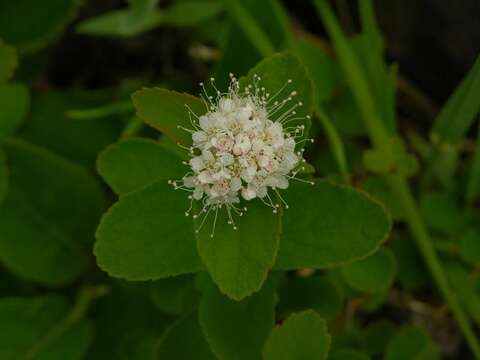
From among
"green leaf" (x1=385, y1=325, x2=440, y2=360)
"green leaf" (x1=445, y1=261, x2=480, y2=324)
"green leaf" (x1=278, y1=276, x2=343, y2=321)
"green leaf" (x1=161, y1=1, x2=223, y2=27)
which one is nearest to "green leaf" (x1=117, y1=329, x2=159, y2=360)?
"green leaf" (x1=278, y1=276, x2=343, y2=321)

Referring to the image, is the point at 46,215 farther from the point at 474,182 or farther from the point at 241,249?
the point at 474,182

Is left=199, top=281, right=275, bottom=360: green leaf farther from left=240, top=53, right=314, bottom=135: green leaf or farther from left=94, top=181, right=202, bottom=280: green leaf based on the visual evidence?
left=240, top=53, right=314, bottom=135: green leaf

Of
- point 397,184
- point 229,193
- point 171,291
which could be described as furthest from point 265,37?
point 229,193

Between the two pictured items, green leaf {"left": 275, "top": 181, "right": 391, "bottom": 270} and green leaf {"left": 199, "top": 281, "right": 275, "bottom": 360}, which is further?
green leaf {"left": 199, "top": 281, "right": 275, "bottom": 360}

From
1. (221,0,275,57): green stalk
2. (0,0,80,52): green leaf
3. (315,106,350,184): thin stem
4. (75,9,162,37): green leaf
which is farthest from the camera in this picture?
(0,0,80,52): green leaf

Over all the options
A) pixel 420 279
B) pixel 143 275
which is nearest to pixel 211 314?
pixel 143 275

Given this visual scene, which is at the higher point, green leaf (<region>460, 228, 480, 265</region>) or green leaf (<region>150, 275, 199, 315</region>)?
green leaf (<region>460, 228, 480, 265</region>)
